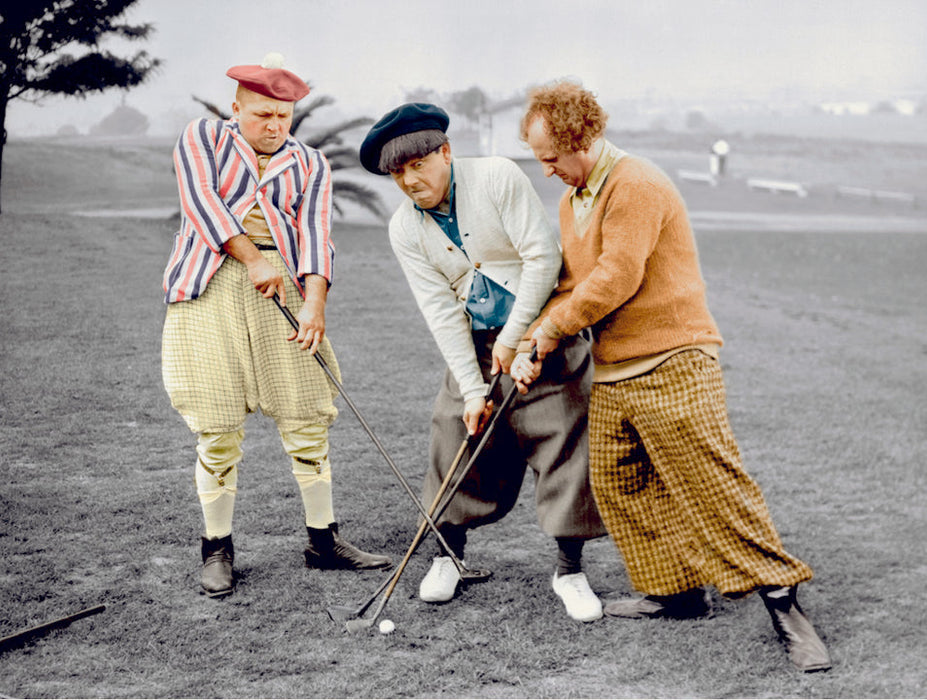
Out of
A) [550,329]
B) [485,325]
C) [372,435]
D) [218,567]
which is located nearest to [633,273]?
[550,329]

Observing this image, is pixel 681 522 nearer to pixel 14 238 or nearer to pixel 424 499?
pixel 424 499

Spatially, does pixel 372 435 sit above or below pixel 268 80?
below

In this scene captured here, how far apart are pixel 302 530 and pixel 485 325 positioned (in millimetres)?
968

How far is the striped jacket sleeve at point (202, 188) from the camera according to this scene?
2471 millimetres

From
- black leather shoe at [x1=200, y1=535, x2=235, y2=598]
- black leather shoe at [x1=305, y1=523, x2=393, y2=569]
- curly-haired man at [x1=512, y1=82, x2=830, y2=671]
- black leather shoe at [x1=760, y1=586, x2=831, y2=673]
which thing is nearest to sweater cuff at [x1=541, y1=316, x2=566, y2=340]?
curly-haired man at [x1=512, y1=82, x2=830, y2=671]

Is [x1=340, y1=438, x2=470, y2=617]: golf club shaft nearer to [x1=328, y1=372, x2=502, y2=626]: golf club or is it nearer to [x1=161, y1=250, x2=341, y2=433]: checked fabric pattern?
[x1=328, y1=372, x2=502, y2=626]: golf club

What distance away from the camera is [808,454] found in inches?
164

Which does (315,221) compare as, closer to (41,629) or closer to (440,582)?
(440,582)

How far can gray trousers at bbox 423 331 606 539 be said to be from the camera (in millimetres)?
2592

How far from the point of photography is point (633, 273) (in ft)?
7.47

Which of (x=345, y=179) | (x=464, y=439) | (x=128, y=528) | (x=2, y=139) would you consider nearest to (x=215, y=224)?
(x=464, y=439)

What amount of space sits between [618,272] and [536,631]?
950 mm

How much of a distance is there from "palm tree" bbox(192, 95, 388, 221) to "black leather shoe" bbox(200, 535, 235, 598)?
1.98 metres

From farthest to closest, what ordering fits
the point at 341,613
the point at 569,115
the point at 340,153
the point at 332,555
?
the point at 340,153 → the point at 332,555 → the point at 341,613 → the point at 569,115
